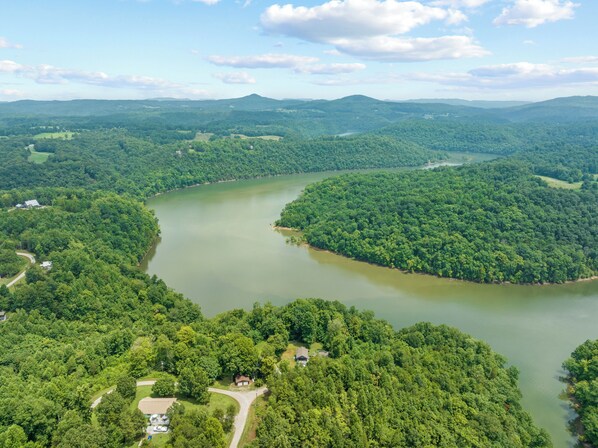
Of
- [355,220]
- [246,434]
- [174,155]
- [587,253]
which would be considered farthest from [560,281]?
[174,155]

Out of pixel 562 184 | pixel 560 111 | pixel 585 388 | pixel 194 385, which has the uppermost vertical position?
pixel 560 111

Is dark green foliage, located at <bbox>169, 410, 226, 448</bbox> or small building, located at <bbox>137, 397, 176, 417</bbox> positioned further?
small building, located at <bbox>137, 397, 176, 417</bbox>

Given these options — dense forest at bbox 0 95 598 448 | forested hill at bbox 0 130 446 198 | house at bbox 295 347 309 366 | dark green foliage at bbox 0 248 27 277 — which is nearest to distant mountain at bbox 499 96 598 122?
forested hill at bbox 0 130 446 198

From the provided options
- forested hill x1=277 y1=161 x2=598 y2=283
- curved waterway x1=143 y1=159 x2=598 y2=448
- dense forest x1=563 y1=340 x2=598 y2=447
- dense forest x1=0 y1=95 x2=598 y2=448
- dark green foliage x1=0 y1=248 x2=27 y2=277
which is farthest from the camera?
forested hill x1=277 y1=161 x2=598 y2=283

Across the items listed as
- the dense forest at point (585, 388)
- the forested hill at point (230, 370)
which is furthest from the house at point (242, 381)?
the dense forest at point (585, 388)

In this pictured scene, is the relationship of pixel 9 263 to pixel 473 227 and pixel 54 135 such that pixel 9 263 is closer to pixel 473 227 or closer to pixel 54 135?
pixel 473 227

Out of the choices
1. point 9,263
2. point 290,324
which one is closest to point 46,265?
point 9,263

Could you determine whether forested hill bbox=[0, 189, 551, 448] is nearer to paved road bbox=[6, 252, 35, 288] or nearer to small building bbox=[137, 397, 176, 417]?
small building bbox=[137, 397, 176, 417]
